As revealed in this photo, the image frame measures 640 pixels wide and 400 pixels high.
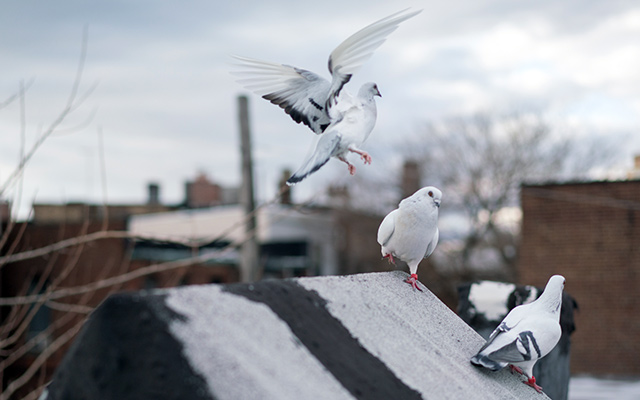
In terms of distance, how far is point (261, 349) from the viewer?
210 cm

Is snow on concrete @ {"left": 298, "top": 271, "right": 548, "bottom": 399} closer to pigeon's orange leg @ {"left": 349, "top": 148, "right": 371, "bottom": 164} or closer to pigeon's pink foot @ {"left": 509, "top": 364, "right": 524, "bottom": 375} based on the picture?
pigeon's pink foot @ {"left": 509, "top": 364, "right": 524, "bottom": 375}

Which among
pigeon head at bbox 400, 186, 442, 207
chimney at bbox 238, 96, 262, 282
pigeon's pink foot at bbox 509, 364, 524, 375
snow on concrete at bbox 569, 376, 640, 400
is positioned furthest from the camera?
chimney at bbox 238, 96, 262, 282

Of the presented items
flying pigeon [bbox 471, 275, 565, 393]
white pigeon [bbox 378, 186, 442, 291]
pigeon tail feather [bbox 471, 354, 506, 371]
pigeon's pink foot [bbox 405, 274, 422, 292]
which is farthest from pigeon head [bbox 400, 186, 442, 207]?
pigeon tail feather [bbox 471, 354, 506, 371]

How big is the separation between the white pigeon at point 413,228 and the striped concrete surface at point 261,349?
0.57m

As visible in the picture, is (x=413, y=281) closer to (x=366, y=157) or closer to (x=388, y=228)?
(x=388, y=228)

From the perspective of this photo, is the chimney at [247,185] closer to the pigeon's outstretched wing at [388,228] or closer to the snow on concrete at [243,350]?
the pigeon's outstretched wing at [388,228]

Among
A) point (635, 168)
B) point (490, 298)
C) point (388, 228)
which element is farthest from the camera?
point (635, 168)

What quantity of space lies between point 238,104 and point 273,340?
1230 centimetres

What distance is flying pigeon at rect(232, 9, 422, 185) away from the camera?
2836 mm

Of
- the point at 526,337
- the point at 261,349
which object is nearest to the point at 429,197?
the point at 526,337

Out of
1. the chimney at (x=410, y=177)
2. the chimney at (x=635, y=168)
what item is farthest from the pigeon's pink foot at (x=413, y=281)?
the chimney at (x=410, y=177)

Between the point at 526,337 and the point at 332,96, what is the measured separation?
1.28 meters

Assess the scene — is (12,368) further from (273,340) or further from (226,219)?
(273,340)

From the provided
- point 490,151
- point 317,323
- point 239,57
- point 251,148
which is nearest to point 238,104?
point 251,148
